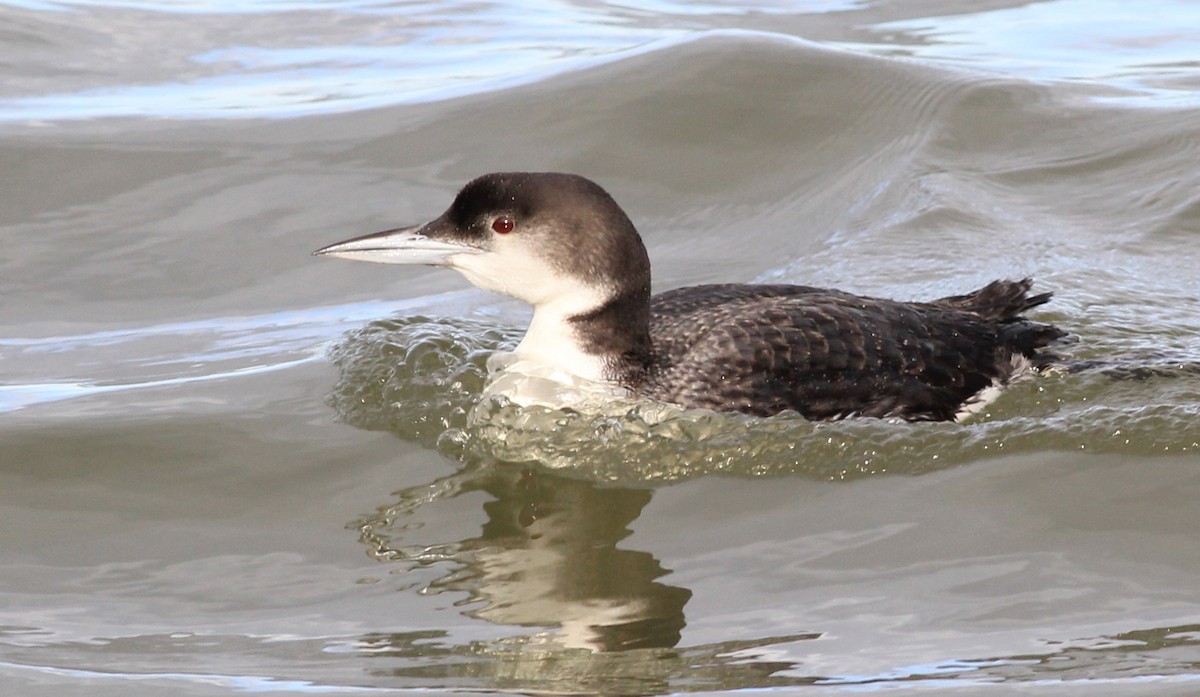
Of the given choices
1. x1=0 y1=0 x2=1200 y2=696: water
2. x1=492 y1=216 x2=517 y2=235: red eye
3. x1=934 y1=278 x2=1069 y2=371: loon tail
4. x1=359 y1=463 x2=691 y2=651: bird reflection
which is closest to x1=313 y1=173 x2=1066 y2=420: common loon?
x1=492 y1=216 x2=517 y2=235: red eye

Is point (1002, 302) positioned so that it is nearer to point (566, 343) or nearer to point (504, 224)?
point (566, 343)

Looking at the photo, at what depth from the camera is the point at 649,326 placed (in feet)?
18.6

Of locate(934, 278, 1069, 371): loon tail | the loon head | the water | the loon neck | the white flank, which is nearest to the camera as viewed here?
the water

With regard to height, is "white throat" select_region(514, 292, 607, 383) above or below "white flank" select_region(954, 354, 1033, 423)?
above

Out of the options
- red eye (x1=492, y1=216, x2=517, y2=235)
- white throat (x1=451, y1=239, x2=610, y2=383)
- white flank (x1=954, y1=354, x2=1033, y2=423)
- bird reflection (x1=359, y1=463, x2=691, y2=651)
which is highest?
red eye (x1=492, y1=216, x2=517, y2=235)

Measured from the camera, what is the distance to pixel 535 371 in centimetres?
543

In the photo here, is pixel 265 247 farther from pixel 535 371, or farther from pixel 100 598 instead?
pixel 100 598

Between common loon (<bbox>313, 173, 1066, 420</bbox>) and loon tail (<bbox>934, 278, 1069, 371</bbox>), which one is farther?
loon tail (<bbox>934, 278, 1069, 371</bbox>)

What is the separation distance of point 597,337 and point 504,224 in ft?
1.58

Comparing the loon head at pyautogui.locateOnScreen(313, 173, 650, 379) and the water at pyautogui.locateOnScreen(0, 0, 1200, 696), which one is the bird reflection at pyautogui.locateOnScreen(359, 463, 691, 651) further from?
the loon head at pyautogui.locateOnScreen(313, 173, 650, 379)

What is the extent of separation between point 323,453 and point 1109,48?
6787 mm

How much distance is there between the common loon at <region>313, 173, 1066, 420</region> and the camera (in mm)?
5242

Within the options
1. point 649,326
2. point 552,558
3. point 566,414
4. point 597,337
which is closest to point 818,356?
point 649,326

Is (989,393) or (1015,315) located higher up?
(1015,315)
